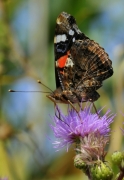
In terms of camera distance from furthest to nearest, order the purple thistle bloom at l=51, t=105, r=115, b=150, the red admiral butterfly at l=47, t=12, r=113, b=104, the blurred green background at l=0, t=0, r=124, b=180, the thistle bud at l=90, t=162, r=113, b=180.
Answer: the blurred green background at l=0, t=0, r=124, b=180 < the red admiral butterfly at l=47, t=12, r=113, b=104 < the purple thistle bloom at l=51, t=105, r=115, b=150 < the thistle bud at l=90, t=162, r=113, b=180

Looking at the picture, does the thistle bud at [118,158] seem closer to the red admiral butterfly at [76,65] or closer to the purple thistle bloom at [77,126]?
the purple thistle bloom at [77,126]

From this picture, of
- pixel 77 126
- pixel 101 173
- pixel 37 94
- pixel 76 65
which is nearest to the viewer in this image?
pixel 101 173

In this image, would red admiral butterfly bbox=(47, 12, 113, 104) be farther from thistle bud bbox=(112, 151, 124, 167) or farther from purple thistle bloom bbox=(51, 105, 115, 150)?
thistle bud bbox=(112, 151, 124, 167)

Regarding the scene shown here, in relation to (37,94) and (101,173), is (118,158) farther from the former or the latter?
(37,94)

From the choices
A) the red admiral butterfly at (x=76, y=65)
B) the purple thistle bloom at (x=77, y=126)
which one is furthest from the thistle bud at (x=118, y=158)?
the red admiral butterfly at (x=76, y=65)

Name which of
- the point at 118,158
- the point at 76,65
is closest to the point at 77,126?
the point at 118,158

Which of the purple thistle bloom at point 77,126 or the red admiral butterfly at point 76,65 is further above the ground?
the red admiral butterfly at point 76,65

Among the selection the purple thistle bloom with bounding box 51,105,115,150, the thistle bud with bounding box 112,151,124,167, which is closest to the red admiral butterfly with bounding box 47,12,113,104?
the purple thistle bloom with bounding box 51,105,115,150
